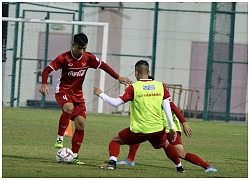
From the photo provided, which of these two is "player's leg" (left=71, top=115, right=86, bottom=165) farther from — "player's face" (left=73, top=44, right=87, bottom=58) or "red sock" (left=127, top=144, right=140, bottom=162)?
"player's face" (left=73, top=44, right=87, bottom=58)

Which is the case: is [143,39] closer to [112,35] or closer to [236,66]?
[112,35]

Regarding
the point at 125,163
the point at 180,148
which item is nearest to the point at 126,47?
the point at 125,163

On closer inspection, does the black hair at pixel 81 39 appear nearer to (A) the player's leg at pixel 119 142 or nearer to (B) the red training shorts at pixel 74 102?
(B) the red training shorts at pixel 74 102

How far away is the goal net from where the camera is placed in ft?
84.8

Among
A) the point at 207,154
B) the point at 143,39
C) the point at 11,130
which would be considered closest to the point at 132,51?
the point at 143,39

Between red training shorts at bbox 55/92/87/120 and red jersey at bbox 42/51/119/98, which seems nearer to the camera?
red jersey at bbox 42/51/119/98

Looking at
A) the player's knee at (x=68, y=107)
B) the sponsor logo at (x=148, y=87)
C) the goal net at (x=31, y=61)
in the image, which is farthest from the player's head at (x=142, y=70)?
the goal net at (x=31, y=61)

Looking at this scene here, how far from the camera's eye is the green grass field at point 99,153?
880 centimetres

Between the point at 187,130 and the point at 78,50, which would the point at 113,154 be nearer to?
the point at 187,130

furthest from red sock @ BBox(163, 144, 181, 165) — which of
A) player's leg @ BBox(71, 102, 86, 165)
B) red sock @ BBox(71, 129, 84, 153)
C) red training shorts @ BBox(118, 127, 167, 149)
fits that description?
red sock @ BBox(71, 129, 84, 153)

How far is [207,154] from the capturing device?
1240 centimetres

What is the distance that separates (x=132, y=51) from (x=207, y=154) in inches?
629

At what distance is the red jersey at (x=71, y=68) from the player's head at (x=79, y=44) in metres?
0.11

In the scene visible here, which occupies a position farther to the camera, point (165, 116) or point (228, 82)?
point (228, 82)
